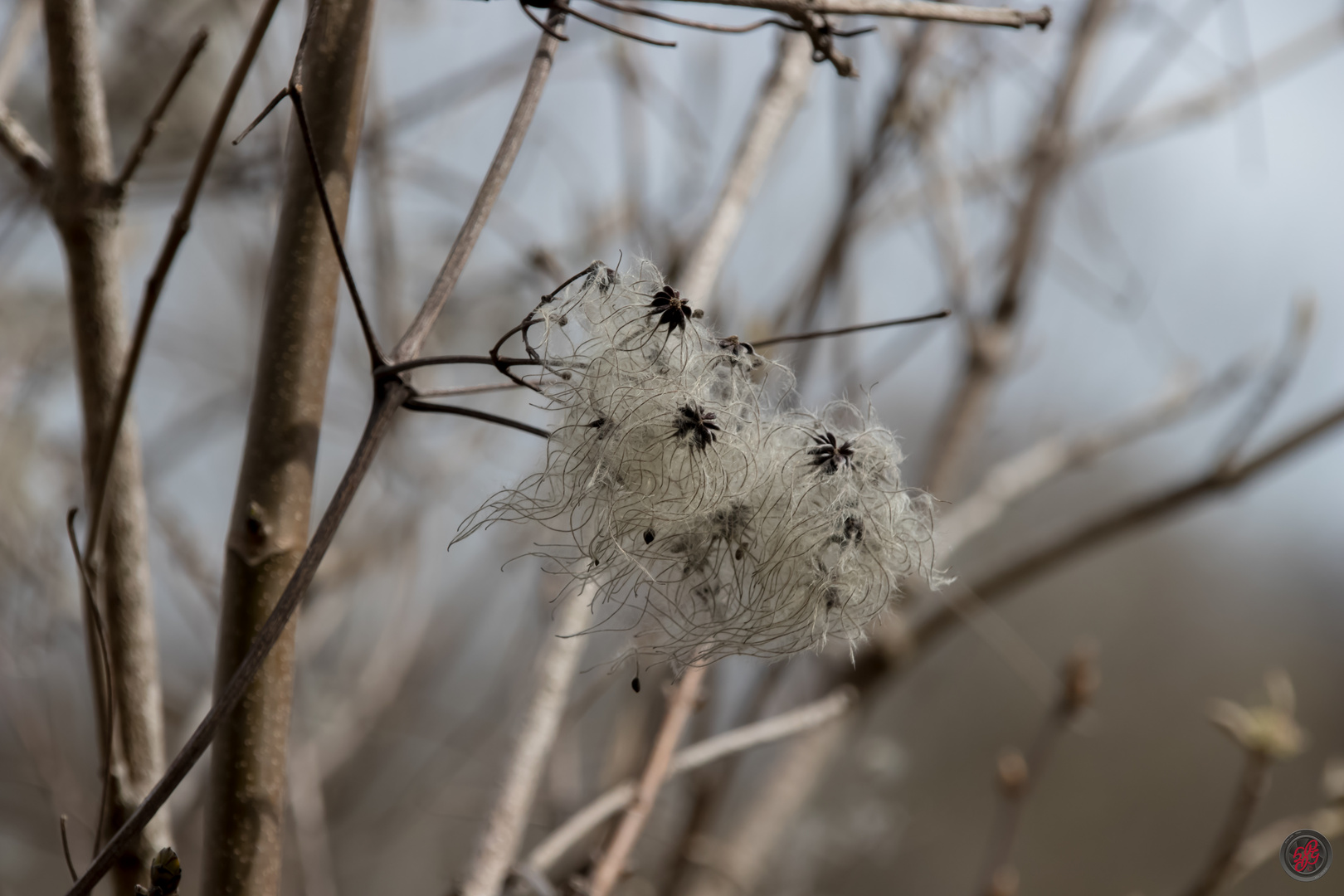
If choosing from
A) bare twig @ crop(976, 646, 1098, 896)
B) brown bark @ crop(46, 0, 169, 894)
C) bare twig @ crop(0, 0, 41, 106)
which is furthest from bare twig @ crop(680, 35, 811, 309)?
bare twig @ crop(0, 0, 41, 106)

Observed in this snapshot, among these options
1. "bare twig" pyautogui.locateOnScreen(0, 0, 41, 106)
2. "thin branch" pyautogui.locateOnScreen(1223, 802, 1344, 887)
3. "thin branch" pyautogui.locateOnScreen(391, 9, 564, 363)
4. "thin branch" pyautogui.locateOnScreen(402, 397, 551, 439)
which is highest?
"bare twig" pyautogui.locateOnScreen(0, 0, 41, 106)

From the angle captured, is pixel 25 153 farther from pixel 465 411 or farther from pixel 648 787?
pixel 648 787

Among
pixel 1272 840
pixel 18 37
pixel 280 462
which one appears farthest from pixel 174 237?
pixel 1272 840

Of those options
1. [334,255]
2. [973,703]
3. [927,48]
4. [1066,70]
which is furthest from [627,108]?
[973,703]

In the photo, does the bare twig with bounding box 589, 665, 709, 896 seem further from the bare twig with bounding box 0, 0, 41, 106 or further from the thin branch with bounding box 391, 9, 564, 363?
the bare twig with bounding box 0, 0, 41, 106

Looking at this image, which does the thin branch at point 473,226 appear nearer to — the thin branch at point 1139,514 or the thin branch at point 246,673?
the thin branch at point 246,673

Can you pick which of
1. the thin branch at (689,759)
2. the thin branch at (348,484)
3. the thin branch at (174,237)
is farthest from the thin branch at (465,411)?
the thin branch at (689,759)
